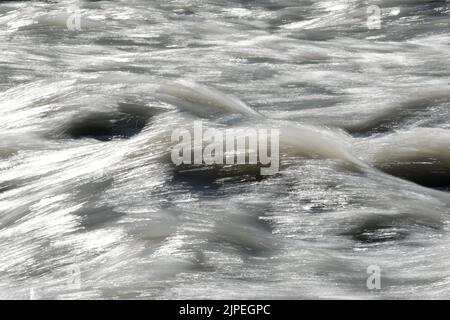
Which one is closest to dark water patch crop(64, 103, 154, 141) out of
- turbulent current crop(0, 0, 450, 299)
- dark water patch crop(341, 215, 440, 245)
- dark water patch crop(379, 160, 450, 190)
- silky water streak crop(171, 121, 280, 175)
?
turbulent current crop(0, 0, 450, 299)

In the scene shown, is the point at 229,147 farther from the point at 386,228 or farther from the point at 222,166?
the point at 386,228

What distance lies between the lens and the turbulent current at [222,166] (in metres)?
2.84

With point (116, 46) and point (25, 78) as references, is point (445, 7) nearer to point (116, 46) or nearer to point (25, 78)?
point (116, 46)

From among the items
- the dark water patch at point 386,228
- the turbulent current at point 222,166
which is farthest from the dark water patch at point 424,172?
the dark water patch at point 386,228

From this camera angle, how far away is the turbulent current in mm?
2838

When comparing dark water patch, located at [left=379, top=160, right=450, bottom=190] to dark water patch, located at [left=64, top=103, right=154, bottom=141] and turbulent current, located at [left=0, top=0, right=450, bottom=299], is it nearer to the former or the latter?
turbulent current, located at [left=0, top=0, right=450, bottom=299]

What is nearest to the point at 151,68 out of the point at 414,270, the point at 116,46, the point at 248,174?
the point at 116,46

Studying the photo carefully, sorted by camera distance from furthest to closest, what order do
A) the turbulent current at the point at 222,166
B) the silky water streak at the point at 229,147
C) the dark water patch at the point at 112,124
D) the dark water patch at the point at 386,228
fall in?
the dark water patch at the point at 112,124, the silky water streak at the point at 229,147, the dark water patch at the point at 386,228, the turbulent current at the point at 222,166

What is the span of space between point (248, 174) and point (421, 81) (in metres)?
1.89

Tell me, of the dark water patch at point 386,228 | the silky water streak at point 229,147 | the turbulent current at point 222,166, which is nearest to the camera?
the turbulent current at point 222,166

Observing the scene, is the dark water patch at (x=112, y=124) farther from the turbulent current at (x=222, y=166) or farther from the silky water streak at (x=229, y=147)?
the silky water streak at (x=229, y=147)

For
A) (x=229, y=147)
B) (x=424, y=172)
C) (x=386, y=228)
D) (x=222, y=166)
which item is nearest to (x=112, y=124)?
(x=229, y=147)

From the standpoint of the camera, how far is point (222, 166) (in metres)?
3.62
